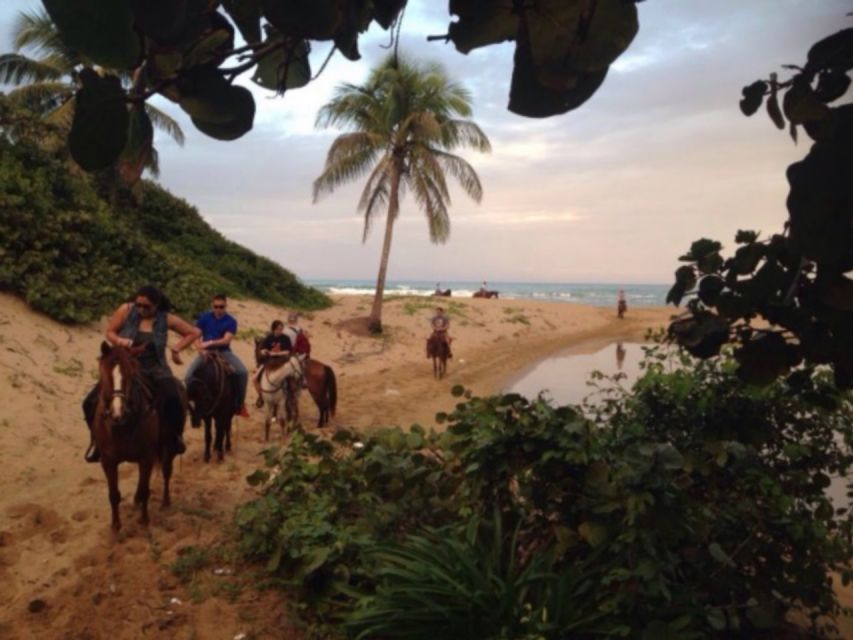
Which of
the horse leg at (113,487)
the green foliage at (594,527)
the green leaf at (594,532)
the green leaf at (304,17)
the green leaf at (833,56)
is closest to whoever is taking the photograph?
the green leaf at (304,17)

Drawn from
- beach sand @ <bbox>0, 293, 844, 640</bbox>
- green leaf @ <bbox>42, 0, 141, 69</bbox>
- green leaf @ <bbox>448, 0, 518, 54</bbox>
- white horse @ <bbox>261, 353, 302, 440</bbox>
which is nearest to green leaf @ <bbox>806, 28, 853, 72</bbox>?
green leaf @ <bbox>448, 0, 518, 54</bbox>

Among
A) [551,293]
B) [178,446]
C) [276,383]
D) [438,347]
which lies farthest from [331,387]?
[551,293]

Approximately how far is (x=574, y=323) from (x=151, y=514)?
26.9 meters

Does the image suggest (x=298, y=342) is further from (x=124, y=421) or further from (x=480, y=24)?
(x=480, y=24)

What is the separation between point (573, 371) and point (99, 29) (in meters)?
17.2

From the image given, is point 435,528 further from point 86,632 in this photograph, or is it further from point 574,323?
point 574,323

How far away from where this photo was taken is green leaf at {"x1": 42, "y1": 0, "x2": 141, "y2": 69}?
70 cm

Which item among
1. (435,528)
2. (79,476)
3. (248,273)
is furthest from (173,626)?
(248,273)

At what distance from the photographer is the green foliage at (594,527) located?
301cm

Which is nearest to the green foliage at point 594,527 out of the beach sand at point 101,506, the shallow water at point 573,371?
the beach sand at point 101,506

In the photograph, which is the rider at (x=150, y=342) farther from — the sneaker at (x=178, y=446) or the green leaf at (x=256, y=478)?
the green leaf at (x=256, y=478)

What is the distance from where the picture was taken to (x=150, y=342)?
17.4ft

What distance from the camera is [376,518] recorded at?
401 centimetres

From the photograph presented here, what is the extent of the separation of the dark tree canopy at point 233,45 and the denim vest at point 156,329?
185 inches
